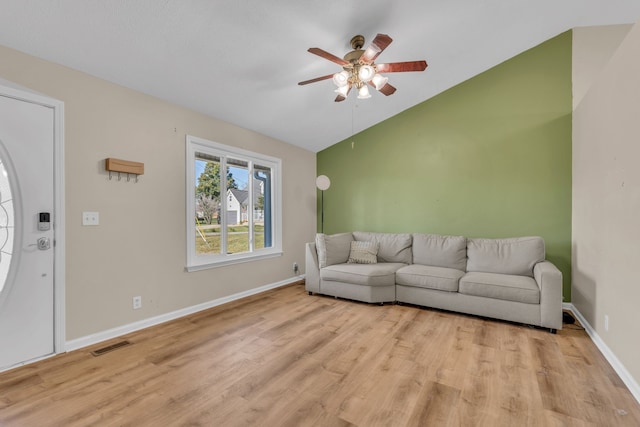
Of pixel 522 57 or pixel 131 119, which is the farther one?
pixel 522 57

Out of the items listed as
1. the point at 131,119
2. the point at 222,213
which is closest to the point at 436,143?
the point at 222,213

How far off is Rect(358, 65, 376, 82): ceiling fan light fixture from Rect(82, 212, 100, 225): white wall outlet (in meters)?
2.66

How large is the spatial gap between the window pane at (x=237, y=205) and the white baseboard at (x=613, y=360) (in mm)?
3910

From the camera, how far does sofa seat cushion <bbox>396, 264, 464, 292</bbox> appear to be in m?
3.41

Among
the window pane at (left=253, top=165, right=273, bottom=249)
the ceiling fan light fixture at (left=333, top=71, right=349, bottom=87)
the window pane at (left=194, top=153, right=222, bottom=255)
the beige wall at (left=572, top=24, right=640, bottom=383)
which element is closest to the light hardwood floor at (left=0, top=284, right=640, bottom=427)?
the beige wall at (left=572, top=24, right=640, bottom=383)

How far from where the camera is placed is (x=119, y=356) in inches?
93.1

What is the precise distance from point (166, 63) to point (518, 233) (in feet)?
14.8

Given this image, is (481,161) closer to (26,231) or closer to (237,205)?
(237,205)

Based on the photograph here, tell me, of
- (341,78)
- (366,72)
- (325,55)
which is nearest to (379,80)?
(366,72)

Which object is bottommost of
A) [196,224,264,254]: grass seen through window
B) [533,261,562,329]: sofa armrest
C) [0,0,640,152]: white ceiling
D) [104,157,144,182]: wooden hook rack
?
[533,261,562,329]: sofa armrest

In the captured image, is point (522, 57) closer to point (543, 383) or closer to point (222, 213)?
point (543, 383)

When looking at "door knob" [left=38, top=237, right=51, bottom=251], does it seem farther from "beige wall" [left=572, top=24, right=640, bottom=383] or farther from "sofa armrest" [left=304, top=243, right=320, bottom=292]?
"beige wall" [left=572, top=24, right=640, bottom=383]

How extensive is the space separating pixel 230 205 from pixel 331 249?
1.56m

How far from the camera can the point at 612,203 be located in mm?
2305
